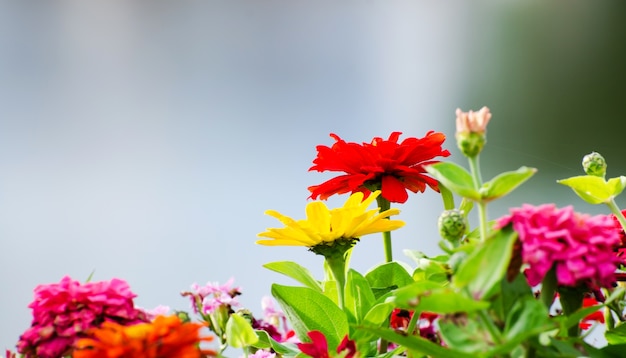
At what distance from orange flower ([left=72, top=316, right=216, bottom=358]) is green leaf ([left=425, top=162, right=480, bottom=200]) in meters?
0.11

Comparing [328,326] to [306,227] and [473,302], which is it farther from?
[473,302]

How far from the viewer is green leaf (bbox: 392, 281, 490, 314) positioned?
264 millimetres

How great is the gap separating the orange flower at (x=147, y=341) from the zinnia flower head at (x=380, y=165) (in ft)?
0.72

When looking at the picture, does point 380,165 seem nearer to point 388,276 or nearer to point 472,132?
point 388,276

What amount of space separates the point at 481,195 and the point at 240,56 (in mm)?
2801

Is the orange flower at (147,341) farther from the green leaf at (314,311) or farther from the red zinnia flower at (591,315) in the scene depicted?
the red zinnia flower at (591,315)

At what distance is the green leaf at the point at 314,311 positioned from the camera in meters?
0.42

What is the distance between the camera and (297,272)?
1.53 ft

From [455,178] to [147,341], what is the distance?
0.14 m

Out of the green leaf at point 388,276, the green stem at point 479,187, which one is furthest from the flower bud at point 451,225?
the green leaf at point 388,276

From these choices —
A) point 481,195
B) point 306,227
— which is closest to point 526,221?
point 481,195

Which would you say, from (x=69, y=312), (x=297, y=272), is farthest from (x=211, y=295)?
(x=69, y=312)

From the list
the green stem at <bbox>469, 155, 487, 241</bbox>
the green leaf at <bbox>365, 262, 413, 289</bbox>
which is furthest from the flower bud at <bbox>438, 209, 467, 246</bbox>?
the green leaf at <bbox>365, 262, 413, 289</bbox>

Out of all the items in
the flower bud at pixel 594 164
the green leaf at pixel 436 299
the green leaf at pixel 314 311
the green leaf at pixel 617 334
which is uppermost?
the flower bud at pixel 594 164
